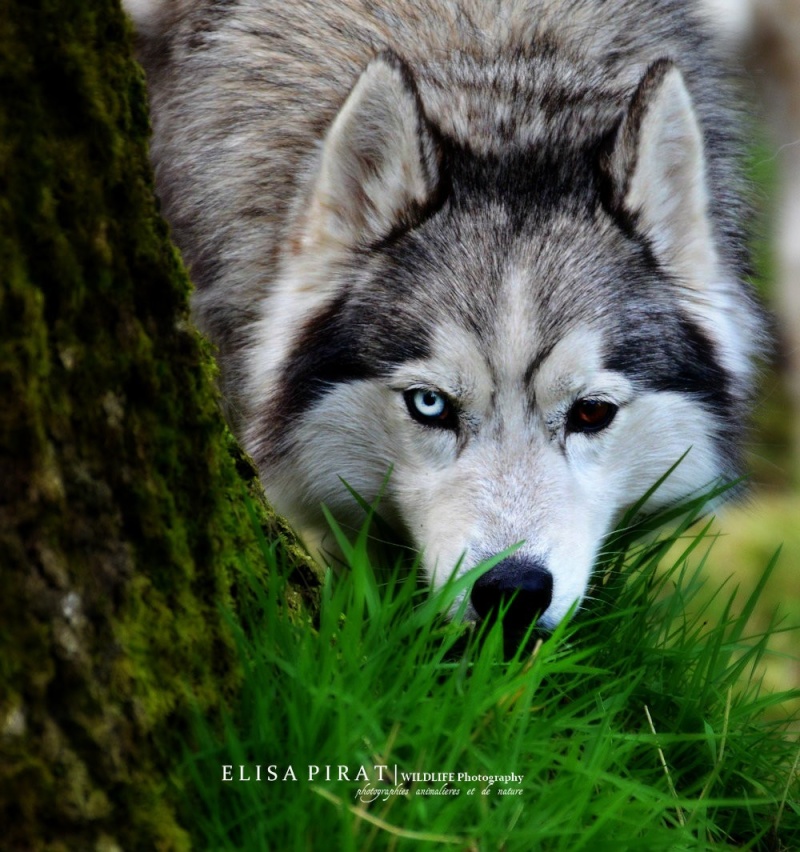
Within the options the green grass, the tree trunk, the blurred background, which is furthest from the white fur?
the tree trunk

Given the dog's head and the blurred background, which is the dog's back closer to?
the dog's head

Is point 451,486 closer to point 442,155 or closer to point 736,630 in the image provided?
point 736,630

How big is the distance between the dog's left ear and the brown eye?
1.84ft

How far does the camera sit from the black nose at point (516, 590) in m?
2.46

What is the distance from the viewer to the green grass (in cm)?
163

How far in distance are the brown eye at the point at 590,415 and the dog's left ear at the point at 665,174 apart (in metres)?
0.56

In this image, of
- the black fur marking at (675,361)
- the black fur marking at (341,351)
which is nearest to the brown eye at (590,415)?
the black fur marking at (675,361)

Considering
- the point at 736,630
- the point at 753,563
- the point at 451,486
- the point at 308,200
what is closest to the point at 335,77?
the point at 308,200

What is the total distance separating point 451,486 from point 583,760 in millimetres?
1018

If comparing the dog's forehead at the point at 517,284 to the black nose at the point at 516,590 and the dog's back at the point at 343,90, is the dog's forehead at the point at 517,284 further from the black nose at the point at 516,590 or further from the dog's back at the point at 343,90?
the black nose at the point at 516,590

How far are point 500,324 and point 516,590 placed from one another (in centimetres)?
85

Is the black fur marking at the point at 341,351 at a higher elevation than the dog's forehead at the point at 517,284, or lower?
lower

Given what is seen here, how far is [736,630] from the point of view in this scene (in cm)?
254

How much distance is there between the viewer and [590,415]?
2.99 metres
